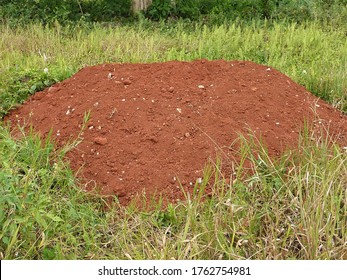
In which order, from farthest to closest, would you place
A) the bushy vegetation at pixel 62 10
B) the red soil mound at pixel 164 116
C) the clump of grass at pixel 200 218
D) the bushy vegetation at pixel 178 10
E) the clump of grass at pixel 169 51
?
the bushy vegetation at pixel 178 10 < the bushy vegetation at pixel 62 10 < the clump of grass at pixel 169 51 < the red soil mound at pixel 164 116 < the clump of grass at pixel 200 218

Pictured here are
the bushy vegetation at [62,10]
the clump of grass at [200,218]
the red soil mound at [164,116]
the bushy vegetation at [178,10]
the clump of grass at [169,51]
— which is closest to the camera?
the clump of grass at [200,218]

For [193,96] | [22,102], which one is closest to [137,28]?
[22,102]

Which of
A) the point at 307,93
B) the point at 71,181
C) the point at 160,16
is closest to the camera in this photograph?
the point at 71,181

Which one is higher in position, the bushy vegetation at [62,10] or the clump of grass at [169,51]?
the bushy vegetation at [62,10]

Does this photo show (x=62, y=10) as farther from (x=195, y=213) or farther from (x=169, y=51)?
(x=195, y=213)

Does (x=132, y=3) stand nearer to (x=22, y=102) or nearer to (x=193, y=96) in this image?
(x=22, y=102)

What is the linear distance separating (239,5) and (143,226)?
643 cm

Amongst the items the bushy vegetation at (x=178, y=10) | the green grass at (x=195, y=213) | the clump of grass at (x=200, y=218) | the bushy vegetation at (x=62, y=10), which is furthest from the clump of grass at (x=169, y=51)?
the clump of grass at (x=200, y=218)

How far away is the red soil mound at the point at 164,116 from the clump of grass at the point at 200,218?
22 cm

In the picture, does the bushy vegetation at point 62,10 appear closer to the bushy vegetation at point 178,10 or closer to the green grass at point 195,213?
the bushy vegetation at point 178,10

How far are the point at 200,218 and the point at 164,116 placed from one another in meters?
1.23

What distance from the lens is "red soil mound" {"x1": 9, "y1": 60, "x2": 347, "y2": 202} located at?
390 centimetres

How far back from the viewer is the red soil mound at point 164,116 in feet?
12.8
